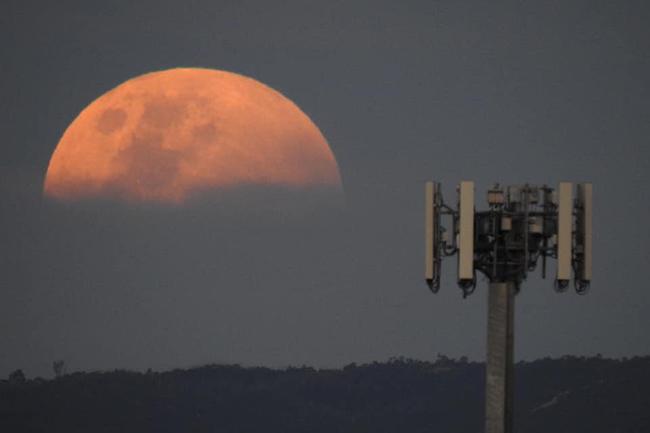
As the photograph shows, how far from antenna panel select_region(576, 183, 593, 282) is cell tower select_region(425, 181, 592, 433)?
0.02 m

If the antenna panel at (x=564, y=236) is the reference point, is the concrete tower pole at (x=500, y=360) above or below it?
below

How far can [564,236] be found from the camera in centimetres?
5550

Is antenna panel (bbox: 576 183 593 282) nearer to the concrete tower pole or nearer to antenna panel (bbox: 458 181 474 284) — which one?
the concrete tower pole

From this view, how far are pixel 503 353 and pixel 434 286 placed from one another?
7.35 ft

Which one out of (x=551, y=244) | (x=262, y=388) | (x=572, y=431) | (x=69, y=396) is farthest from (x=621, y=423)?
(x=551, y=244)

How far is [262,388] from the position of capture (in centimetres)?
11744

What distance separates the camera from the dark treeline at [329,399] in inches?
4395

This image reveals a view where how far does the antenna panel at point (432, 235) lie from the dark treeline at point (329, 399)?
54.4 meters

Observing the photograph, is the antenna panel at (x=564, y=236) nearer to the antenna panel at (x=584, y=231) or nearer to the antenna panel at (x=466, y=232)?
the antenna panel at (x=584, y=231)

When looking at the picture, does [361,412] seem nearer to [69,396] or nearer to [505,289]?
[69,396]

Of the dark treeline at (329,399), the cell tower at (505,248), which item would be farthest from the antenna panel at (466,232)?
the dark treeline at (329,399)

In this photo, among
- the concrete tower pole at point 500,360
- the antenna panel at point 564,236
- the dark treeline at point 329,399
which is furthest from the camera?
the dark treeline at point 329,399

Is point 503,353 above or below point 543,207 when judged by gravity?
below

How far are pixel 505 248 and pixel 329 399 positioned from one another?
205ft
